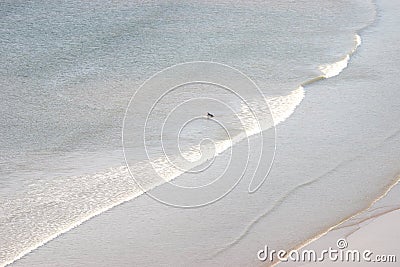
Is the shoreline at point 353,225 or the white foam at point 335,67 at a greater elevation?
the white foam at point 335,67

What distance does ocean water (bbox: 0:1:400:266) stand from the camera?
220 inches

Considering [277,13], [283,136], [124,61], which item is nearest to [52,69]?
[124,61]

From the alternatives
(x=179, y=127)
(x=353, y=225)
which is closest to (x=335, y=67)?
(x=179, y=127)


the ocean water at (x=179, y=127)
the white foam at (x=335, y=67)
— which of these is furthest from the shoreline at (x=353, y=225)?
the white foam at (x=335, y=67)

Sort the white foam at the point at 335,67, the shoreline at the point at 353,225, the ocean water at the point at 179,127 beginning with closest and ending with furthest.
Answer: the shoreline at the point at 353,225 → the ocean water at the point at 179,127 → the white foam at the point at 335,67

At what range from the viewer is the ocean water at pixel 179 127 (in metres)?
5.58

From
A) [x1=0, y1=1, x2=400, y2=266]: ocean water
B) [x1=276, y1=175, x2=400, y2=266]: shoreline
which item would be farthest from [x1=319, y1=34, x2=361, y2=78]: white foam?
[x1=276, y1=175, x2=400, y2=266]: shoreline

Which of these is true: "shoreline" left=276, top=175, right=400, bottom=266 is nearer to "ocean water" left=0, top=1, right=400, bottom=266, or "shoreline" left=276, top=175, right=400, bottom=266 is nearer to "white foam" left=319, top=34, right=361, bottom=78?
"ocean water" left=0, top=1, right=400, bottom=266

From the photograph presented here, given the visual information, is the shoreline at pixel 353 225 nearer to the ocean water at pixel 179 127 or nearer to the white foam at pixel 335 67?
the ocean water at pixel 179 127

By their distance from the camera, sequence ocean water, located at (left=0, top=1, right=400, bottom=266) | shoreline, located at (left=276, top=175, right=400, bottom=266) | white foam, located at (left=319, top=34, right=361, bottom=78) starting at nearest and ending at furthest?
shoreline, located at (left=276, top=175, right=400, bottom=266), ocean water, located at (left=0, top=1, right=400, bottom=266), white foam, located at (left=319, top=34, right=361, bottom=78)

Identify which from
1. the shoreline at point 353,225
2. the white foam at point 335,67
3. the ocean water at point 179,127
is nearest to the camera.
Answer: the shoreline at point 353,225

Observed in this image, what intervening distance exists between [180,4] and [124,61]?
2.90 metres

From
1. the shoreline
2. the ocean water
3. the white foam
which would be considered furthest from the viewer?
the white foam

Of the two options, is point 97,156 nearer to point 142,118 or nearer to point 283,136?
point 142,118
